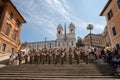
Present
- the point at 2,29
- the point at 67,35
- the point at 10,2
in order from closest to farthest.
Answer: the point at 2,29 < the point at 10,2 < the point at 67,35

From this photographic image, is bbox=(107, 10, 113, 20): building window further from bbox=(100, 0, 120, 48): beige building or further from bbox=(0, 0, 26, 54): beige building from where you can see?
bbox=(0, 0, 26, 54): beige building

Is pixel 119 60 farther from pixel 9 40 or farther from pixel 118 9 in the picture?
pixel 9 40

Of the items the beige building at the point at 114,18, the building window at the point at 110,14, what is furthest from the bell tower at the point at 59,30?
the building window at the point at 110,14

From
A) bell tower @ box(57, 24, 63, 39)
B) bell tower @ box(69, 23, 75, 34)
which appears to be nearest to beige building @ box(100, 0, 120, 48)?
bell tower @ box(69, 23, 75, 34)

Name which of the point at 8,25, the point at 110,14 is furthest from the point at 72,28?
the point at 8,25

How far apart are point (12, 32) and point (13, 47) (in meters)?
3.16

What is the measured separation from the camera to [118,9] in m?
18.0

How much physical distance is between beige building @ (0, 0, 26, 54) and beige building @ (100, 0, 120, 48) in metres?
16.9

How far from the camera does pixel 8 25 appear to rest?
22375 mm

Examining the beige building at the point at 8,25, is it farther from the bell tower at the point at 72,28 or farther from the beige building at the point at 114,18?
the bell tower at the point at 72,28

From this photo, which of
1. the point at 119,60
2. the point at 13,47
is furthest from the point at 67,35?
the point at 119,60

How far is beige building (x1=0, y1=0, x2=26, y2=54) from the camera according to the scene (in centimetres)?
2051

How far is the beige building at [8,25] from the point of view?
67.3 feet

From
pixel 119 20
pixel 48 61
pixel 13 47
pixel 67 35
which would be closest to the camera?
pixel 48 61
